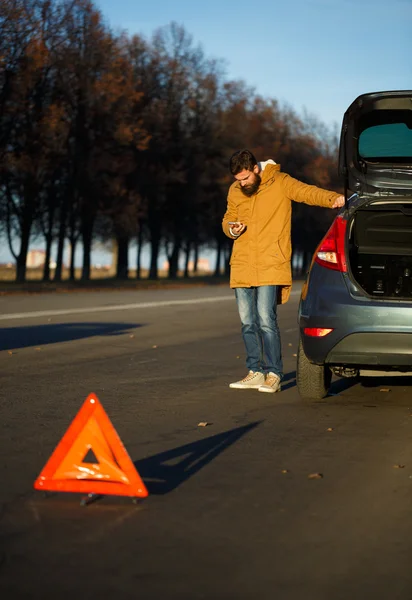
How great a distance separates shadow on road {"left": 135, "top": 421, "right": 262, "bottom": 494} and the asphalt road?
0.04ft

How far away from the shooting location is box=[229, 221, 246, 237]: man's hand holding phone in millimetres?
9656

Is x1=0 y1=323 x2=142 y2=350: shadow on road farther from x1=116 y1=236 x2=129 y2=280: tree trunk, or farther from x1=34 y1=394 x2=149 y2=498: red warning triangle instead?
x1=116 y1=236 x2=129 y2=280: tree trunk

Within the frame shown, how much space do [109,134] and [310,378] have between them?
41030 mm

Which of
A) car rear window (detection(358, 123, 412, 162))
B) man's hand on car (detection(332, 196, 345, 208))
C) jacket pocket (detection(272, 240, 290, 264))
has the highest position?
car rear window (detection(358, 123, 412, 162))

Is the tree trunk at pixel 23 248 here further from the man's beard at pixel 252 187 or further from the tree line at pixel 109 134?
the man's beard at pixel 252 187

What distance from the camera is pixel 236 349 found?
568 inches

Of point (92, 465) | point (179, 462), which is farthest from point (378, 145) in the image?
point (92, 465)

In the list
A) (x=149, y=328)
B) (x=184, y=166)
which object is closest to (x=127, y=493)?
(x=149, y=328)

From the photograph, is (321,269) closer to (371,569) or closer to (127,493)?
(127,493)

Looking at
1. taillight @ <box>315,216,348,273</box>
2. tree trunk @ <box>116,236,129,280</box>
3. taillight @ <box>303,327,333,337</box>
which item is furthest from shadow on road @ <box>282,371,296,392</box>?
tree trunk @ <box>116,236,129,280</box>

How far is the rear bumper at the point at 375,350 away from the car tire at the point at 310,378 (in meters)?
0.60

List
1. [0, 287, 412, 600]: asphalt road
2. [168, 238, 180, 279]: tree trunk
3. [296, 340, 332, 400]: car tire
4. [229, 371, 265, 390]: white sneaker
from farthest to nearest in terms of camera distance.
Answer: [168, 238, 180, 279]: tree trunk, [229, 371, 265, 390]: white sneaker, [296, 340, 332, 400]: car tire, [0, 287, 412, 600]: asphalt road

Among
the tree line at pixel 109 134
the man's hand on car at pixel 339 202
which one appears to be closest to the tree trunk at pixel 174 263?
the tree line at pixel 109 134

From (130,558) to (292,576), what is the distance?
2.19 feet
